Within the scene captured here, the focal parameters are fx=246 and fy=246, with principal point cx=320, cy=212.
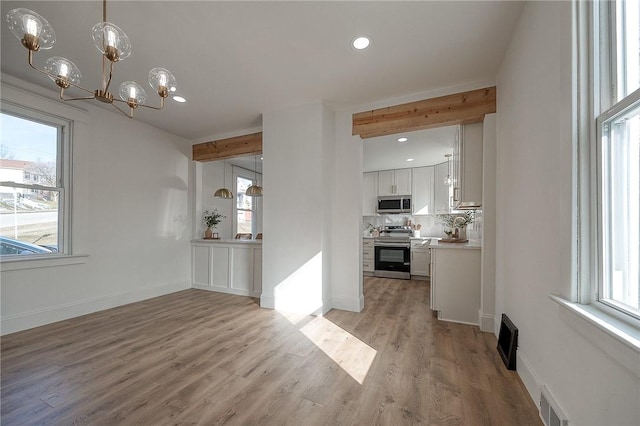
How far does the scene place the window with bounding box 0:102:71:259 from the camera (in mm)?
2604

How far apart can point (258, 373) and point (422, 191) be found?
17.1ft

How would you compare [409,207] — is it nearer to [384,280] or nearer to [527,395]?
[384,280]

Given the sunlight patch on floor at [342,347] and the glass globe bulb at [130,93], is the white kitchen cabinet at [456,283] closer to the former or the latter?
the sunlight patch on floor at [342,347]

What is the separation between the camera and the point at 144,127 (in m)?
3.81

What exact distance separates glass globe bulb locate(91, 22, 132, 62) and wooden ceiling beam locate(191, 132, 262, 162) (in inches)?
98.3

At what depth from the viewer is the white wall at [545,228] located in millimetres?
957

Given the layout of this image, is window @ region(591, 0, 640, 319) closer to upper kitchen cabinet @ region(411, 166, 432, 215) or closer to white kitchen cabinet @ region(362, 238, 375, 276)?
white kitchen cabinet @ region(362, 238, 375, 276)

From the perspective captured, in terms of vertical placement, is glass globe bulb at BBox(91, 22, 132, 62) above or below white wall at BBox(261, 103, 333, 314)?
above

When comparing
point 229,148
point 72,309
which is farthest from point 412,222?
point 72,309

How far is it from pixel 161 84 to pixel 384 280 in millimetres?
4807

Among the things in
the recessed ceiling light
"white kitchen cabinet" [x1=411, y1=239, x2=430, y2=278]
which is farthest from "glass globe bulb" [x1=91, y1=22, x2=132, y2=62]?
"white kitchen cabinet" [x1=411, y1=239, x2=430, y2=278]

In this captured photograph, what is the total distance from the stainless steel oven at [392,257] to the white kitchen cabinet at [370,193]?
3.14ft

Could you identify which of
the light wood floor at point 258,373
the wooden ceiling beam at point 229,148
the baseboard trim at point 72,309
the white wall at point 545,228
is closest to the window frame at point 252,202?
the wooden ceiling beam at point 229,148

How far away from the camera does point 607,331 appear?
81 cm
